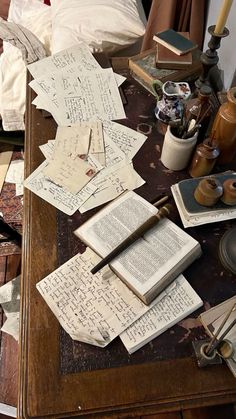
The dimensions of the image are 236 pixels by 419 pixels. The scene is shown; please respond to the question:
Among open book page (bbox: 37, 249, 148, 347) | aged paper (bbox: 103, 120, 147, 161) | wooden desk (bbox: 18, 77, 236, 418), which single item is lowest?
wooden desk (bbox: 18, 77, 236, 418)

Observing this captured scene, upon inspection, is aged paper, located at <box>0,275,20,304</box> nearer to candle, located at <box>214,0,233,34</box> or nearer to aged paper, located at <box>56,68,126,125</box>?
aged paper, located at <box>56,68,126,125</box>

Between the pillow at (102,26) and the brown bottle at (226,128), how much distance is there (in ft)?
2.18

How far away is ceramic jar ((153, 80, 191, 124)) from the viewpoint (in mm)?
966

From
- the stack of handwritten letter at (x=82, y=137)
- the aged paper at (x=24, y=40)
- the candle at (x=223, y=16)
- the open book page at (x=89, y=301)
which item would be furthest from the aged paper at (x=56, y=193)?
the aged paper at (x=24, y=40)

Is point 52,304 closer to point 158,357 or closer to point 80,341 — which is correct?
point 80,341

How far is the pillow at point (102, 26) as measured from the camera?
1.33m

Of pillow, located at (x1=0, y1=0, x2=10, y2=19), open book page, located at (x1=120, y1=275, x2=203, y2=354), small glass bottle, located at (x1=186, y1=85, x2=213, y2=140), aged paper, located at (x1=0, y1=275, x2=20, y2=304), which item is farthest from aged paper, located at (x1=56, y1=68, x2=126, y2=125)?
pillow, located at (x1=0, y1=0, x2=10, y2=19)

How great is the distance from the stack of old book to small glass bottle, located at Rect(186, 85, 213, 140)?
8.4 inches

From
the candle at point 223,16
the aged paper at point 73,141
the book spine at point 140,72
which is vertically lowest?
the aged paper at point 73,141

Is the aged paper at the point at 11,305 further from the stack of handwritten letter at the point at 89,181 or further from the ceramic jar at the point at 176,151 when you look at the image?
the ceramic jar at the point at 176,151

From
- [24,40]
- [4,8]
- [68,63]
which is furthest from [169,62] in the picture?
[4,8]

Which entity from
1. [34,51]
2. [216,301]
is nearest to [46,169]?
[216,301]

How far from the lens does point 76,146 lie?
1.00 m

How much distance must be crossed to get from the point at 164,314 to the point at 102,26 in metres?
1.12
